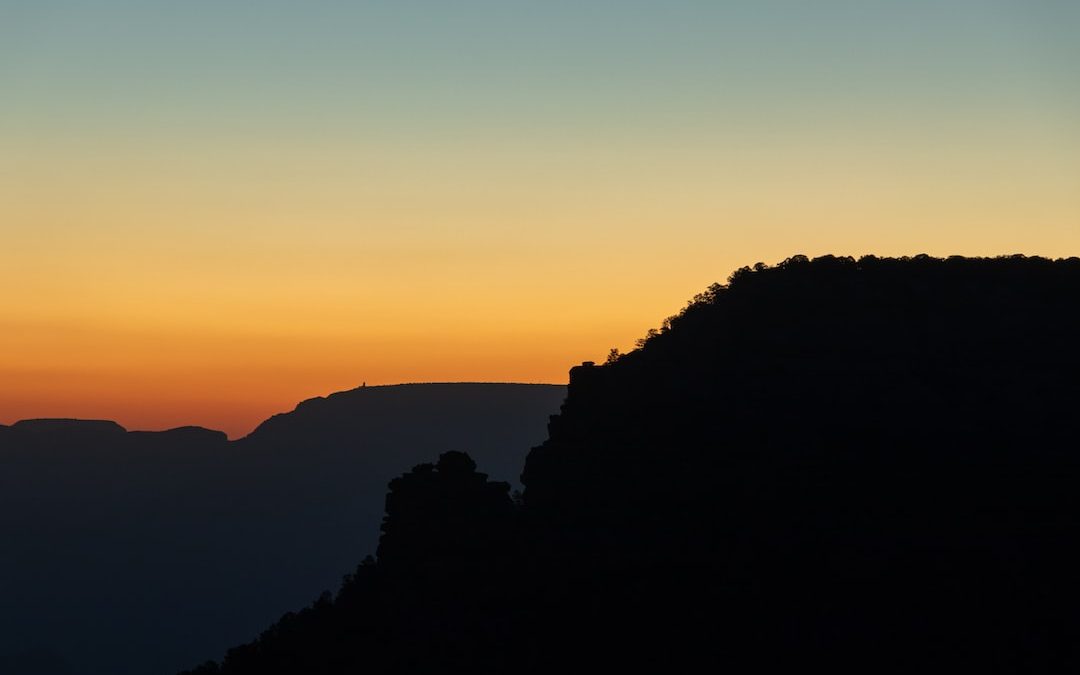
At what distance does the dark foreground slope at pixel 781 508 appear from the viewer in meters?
66.1

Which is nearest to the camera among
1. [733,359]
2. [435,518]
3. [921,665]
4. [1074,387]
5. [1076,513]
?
[921,665]

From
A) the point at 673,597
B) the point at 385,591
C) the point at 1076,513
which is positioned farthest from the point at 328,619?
the point at 1076,513

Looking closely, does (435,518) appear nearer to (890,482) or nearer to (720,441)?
(720,441)

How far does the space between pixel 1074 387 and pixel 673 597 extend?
95.1 feet

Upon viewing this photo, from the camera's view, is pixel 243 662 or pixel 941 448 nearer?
pixel 941 448

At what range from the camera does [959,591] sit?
6444cm

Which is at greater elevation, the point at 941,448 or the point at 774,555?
the point at 941,448

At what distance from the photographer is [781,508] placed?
7362cm

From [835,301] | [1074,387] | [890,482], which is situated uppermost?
[835,301]

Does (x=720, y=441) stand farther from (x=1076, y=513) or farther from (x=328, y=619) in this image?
(x=328, y=619)

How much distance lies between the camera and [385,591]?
9194 cm

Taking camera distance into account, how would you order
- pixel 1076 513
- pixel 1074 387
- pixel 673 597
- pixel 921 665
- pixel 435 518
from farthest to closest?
pixel 435 518, pixel 1074 387, pixel 673 597, pixel 1076 513, pixel 921 665

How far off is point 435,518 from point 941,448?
125 feet

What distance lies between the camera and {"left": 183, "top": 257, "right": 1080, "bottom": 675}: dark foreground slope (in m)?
66.1
